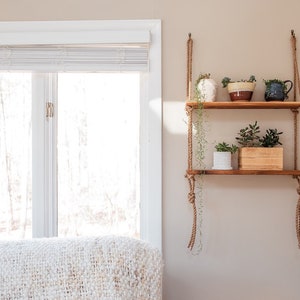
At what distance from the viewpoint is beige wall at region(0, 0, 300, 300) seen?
197cm

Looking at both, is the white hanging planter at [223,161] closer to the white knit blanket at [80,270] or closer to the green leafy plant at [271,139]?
the green leafy plant at [271,139]

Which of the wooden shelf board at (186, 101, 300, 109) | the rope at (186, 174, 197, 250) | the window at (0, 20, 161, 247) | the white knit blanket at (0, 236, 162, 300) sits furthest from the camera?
the window at (0, 20, 161, 247)

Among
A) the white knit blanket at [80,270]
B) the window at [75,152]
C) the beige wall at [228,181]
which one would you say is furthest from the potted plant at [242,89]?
the white knit blanket at [80,270]

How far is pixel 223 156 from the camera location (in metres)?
1.87

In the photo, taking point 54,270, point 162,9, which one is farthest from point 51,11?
point 54,270

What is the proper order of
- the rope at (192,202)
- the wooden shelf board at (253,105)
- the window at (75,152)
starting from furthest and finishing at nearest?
the window at (75,152)
the rope at (192,202)
the wooden shelf board at (253,105)

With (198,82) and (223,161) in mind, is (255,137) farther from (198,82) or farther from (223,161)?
(198,82)

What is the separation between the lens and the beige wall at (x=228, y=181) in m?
1.97

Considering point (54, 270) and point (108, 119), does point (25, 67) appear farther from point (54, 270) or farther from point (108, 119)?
point (54, 270)

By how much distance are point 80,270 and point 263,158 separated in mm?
1096

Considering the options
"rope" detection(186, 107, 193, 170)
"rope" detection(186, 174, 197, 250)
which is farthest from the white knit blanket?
"rope" detection(186, 107, 193, 170)

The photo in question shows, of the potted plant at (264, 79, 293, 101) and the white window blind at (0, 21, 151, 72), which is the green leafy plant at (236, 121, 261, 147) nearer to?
the potted plant at (264, 79, 293, 101)

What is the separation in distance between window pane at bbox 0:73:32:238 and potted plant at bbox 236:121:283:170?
4.16 feet

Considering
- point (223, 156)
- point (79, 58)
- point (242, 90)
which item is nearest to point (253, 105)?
point (242, 90)
